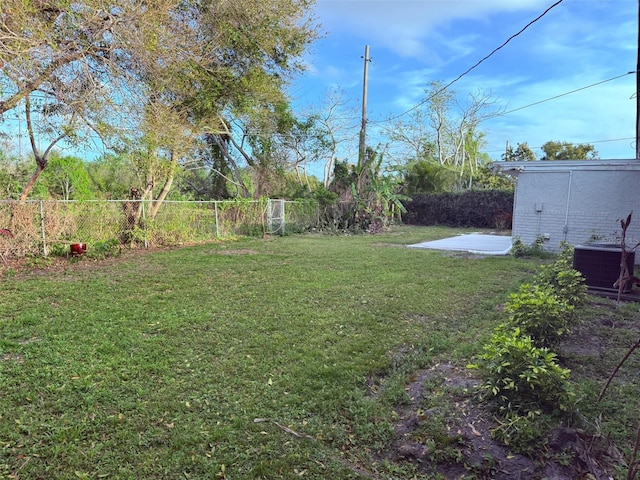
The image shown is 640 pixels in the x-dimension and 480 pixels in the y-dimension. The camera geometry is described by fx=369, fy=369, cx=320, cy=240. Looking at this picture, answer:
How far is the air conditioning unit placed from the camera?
5.48 meters

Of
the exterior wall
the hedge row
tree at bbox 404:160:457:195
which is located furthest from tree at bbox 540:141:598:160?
the exterior wall

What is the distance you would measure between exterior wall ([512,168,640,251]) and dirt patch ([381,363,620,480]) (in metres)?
7.64

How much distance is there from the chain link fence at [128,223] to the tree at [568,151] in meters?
27.2

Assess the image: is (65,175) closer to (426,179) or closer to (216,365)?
(216,365)

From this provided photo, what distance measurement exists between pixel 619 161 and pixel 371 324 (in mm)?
7609

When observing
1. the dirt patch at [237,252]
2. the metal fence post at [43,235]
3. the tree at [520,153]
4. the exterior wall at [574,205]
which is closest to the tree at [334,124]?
the dirt patch at [237,252]

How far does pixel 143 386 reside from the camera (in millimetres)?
2740

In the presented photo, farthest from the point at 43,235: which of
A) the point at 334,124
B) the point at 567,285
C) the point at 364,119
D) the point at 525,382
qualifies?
the point at 334,124

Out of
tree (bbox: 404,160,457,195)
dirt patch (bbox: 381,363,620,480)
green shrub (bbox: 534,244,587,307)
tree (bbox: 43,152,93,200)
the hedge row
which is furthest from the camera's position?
tree (bbox: 404,160,457,195)

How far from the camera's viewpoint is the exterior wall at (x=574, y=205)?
27.1 feet

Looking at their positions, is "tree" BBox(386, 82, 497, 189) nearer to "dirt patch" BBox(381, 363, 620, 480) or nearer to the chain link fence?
the chain link fence

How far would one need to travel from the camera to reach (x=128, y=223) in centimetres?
927

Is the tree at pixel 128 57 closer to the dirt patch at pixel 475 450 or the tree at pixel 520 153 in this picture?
the dirt patch at pixel 475 450

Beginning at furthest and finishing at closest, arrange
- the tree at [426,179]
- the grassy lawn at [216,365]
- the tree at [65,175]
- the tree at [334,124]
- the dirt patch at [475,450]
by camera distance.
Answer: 1. the tree at [426,179]
2. the tree at [334,124]
3. the tree at [65,175]
4. the grassy lawn at [216,365]
5. the dirt patch at [475,450]
